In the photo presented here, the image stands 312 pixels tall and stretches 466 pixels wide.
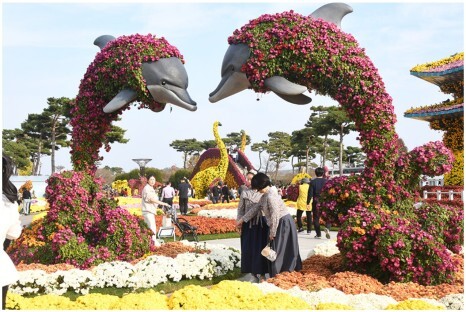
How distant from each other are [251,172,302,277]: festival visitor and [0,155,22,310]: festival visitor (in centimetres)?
393

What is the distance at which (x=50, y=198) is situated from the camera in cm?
873

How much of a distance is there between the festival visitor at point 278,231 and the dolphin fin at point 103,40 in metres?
3.78

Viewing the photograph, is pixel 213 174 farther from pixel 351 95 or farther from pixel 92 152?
pixel 351 95

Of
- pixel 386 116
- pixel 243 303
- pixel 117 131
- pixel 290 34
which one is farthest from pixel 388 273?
pixel 117 131

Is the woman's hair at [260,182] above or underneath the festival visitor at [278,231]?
above

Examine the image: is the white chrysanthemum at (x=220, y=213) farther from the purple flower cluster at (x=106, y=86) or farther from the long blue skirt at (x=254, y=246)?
the long blue skirt at (x=254, y=246)

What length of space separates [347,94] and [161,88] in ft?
9.39

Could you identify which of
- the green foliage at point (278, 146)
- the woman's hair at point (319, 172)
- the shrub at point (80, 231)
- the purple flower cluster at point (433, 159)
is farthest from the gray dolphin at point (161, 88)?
the green foliage at point (278, 146)

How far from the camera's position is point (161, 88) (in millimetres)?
8680

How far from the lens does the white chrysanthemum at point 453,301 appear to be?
558 centimetres

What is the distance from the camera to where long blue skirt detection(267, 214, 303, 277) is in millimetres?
7527

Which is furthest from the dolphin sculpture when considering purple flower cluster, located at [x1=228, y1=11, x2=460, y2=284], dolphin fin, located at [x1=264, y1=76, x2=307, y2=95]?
dolphin fin, located at [x1=264, y1=76, x2=307, y2=95]

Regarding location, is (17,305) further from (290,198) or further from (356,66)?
(290,198)

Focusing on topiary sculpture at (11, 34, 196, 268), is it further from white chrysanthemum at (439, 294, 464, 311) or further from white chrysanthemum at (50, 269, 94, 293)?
white chrysanthemum at (439, 294, 464, 311)
